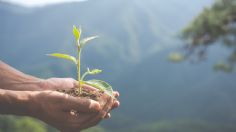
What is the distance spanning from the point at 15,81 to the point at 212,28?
10.6m

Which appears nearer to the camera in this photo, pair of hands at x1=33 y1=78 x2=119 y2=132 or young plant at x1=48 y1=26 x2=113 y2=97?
pair of hands at x1=33 y1=78 x2=119 y2=132

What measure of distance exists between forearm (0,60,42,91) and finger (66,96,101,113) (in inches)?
23.5

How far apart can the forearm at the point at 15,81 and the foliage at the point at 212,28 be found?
10.3m

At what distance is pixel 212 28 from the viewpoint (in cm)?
1234

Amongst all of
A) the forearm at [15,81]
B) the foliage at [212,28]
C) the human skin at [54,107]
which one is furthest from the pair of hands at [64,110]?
the foliage at [212,28]

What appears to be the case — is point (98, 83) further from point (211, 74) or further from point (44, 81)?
point (211, 74)

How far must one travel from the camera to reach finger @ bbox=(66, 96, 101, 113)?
69.4 inches

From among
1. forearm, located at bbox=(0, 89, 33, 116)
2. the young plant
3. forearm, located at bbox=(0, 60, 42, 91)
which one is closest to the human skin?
forearm, located at bbox=(0, 89, 33, 116)

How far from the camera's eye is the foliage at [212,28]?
12.3 m

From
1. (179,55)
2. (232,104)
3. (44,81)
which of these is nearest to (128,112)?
(232,104)

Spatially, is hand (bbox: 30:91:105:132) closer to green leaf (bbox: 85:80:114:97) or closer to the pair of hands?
the pair of hands

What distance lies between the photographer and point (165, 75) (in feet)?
632

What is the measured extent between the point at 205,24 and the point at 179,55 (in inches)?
101

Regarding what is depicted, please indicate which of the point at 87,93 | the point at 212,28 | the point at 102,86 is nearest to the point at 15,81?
the point at 87,93
